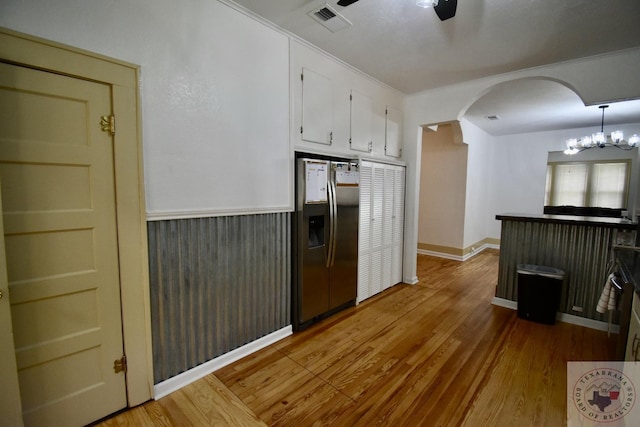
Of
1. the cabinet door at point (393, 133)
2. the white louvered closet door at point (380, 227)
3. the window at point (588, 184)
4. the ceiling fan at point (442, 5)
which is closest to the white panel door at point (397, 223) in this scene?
the white louvered closet door at point (380, 227)

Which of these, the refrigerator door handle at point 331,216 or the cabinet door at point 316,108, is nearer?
the cabinet door at point 316,108

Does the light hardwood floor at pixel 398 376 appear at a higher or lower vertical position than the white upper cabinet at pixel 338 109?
lower

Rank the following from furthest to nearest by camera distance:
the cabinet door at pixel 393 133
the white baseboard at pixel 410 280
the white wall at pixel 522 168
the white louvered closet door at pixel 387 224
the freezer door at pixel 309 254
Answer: the white wall at pixel 522 168, the white baseboard at pixel 410 280, the cabinet door at pixel 393 133, the white louvered closet door at pixel 387 224, the freezer door at pixel 309 254

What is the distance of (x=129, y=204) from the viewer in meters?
1.70

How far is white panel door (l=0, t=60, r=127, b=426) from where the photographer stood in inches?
54.8

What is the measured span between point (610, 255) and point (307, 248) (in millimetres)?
3162

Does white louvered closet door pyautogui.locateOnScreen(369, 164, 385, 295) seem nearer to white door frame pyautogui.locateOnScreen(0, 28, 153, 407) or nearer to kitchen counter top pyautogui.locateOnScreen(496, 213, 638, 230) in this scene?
kitchen counter top pyautogui.locateOnScreen(496, 213, 638, 230)

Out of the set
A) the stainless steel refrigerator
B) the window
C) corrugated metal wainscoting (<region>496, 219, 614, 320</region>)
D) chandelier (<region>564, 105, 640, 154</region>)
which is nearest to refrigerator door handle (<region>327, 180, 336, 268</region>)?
the stainless steel refrigerator

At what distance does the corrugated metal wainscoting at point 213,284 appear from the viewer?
1.88m

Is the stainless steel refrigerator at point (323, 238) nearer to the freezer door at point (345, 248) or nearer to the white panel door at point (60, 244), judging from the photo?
the freezer door at point (345, 248)

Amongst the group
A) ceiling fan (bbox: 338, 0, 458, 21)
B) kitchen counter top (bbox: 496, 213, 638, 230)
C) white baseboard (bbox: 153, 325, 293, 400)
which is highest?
ceiling fan (bbox: 338, 0, 458, 21)

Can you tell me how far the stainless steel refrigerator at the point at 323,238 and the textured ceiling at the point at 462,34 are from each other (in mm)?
1176

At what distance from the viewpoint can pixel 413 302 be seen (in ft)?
11.8

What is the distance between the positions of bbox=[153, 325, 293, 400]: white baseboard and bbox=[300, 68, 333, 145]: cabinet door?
6.36 feet
